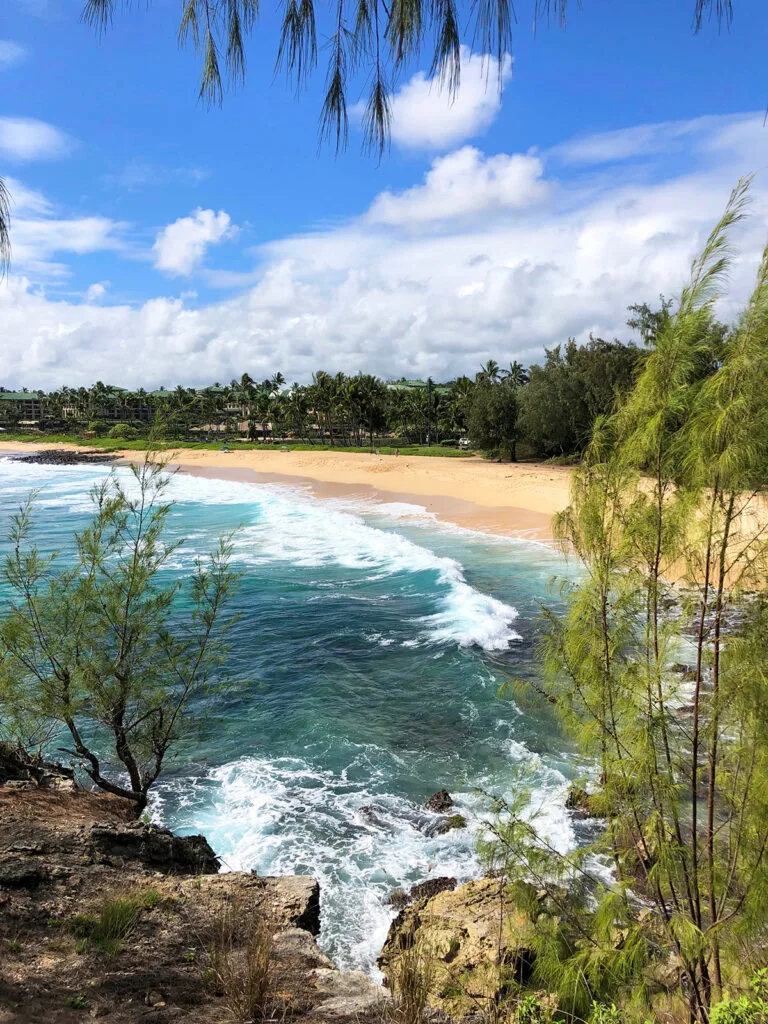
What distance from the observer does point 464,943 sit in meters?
6.13

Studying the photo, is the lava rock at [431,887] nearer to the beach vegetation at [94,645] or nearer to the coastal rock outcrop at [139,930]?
the coastal rock outcrop at [139,930]

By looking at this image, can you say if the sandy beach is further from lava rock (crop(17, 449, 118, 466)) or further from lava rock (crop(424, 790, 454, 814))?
lava rock (crop(424, 790, 454, 814))

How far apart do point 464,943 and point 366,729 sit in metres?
7.01

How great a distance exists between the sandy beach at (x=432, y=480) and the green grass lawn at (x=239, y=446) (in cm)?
442

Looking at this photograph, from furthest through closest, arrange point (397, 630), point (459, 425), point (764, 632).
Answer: point (459, 425), point (397, 630), point (764, 632)

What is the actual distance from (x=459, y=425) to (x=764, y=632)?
3230 inches

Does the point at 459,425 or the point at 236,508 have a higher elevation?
the point at 459,425

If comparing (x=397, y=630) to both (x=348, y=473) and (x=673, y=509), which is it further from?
(x=348, y=473)

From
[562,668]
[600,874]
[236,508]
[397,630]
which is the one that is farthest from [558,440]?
[562,668]

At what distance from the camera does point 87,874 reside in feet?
19.6

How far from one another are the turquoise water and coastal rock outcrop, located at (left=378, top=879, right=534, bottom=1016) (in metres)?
0.97

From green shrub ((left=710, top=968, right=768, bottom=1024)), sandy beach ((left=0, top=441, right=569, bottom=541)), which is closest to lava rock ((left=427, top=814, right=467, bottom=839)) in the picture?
green shrub ((left=710, top=968, right=768, bottom=1024))

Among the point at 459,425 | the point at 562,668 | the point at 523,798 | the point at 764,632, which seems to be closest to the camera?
the point at 764,632

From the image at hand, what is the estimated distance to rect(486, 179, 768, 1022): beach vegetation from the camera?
3812mm
